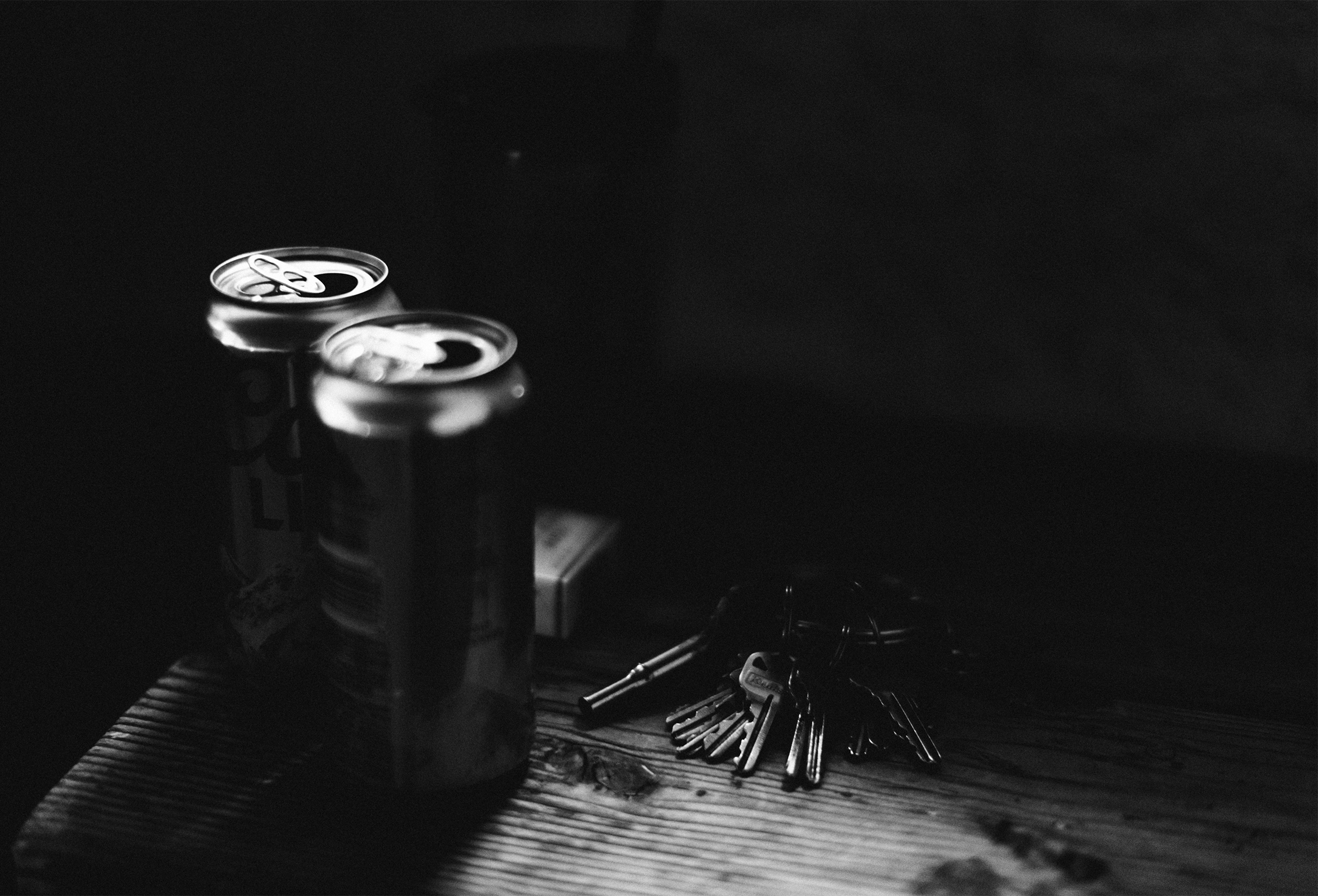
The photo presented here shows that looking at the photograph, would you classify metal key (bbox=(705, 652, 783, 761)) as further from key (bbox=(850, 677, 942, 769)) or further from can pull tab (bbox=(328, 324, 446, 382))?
can pull tab (bbox=(328, 324, 446, 382))

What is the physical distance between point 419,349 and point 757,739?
335 millimetres

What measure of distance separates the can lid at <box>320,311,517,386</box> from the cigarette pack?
25 centimetres

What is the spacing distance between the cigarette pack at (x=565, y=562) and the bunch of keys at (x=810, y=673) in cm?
8

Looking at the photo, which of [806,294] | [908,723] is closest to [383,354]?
[908,723]

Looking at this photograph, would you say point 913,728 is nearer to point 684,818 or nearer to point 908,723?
point 908,723

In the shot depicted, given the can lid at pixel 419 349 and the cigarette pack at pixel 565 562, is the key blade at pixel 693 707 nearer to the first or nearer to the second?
the cigarette pack at pixel 565 562

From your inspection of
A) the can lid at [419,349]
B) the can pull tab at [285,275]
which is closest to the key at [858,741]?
the can lid at [419,349]

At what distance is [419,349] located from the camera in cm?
63

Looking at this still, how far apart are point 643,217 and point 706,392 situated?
38 centimetres

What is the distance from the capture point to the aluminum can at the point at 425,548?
594 millimetres

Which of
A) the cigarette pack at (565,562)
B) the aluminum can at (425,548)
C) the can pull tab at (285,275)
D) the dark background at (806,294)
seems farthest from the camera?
the dark background at (806,294)

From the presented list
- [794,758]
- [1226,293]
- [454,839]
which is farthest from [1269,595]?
[454,839]

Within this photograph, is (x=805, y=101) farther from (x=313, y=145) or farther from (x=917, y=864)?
(x=917, y=864)

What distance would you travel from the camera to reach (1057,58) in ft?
3.91
